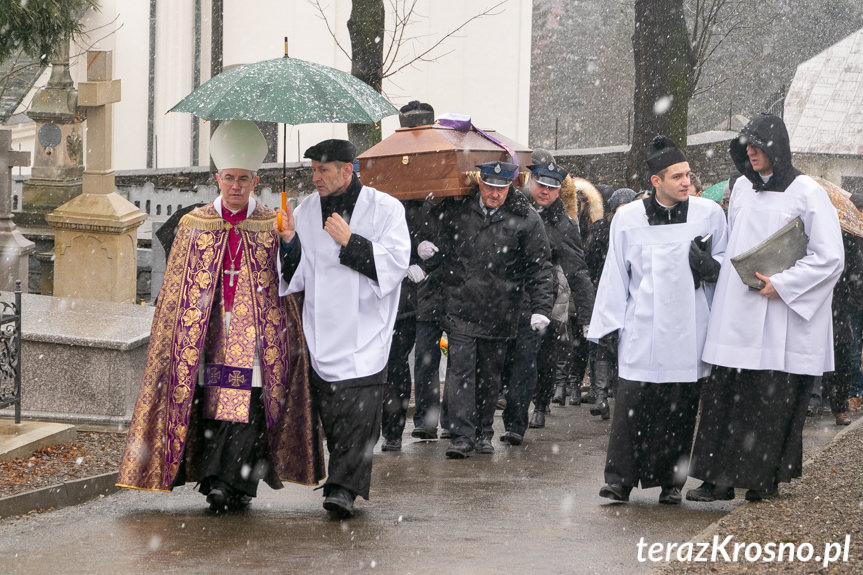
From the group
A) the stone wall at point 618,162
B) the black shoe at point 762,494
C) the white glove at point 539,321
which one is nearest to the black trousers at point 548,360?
the white glove at point 539,321

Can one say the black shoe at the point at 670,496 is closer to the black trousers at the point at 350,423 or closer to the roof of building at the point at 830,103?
the black trousers at the point at 350,423

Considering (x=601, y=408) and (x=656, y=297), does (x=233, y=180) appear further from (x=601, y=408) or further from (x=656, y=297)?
(x=601, y=408)

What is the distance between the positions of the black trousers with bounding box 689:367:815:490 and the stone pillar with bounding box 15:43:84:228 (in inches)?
516

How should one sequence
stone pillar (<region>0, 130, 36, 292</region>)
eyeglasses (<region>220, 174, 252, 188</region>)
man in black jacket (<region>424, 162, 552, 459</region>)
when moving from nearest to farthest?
eyeglasses (<region>220, 174, 252, 188</region>) → man in black jacket (<region>424, 162, 552, 459</region>) → stone pillar (<region>0, 130, 36, 292</region>)

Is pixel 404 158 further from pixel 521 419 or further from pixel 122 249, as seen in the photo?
pixel 122 249

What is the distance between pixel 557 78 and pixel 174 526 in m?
41.1

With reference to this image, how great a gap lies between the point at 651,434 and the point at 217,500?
2.27 meters

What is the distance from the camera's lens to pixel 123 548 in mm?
5852

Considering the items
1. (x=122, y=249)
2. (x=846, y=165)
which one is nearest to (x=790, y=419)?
(x=122, y=249)

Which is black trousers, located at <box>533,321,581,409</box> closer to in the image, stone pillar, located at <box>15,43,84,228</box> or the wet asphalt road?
the wet asphalt road

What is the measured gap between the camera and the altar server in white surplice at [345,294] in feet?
22.0

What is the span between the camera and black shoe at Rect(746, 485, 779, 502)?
23.2ft

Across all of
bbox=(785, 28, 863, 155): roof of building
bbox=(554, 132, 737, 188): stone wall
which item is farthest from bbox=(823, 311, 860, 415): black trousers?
bbox=(785, 28, 863, 155): roof of building

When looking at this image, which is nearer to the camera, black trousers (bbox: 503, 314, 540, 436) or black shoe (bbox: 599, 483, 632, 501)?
black shoe (bbox: 599, 483, 632, 501)
